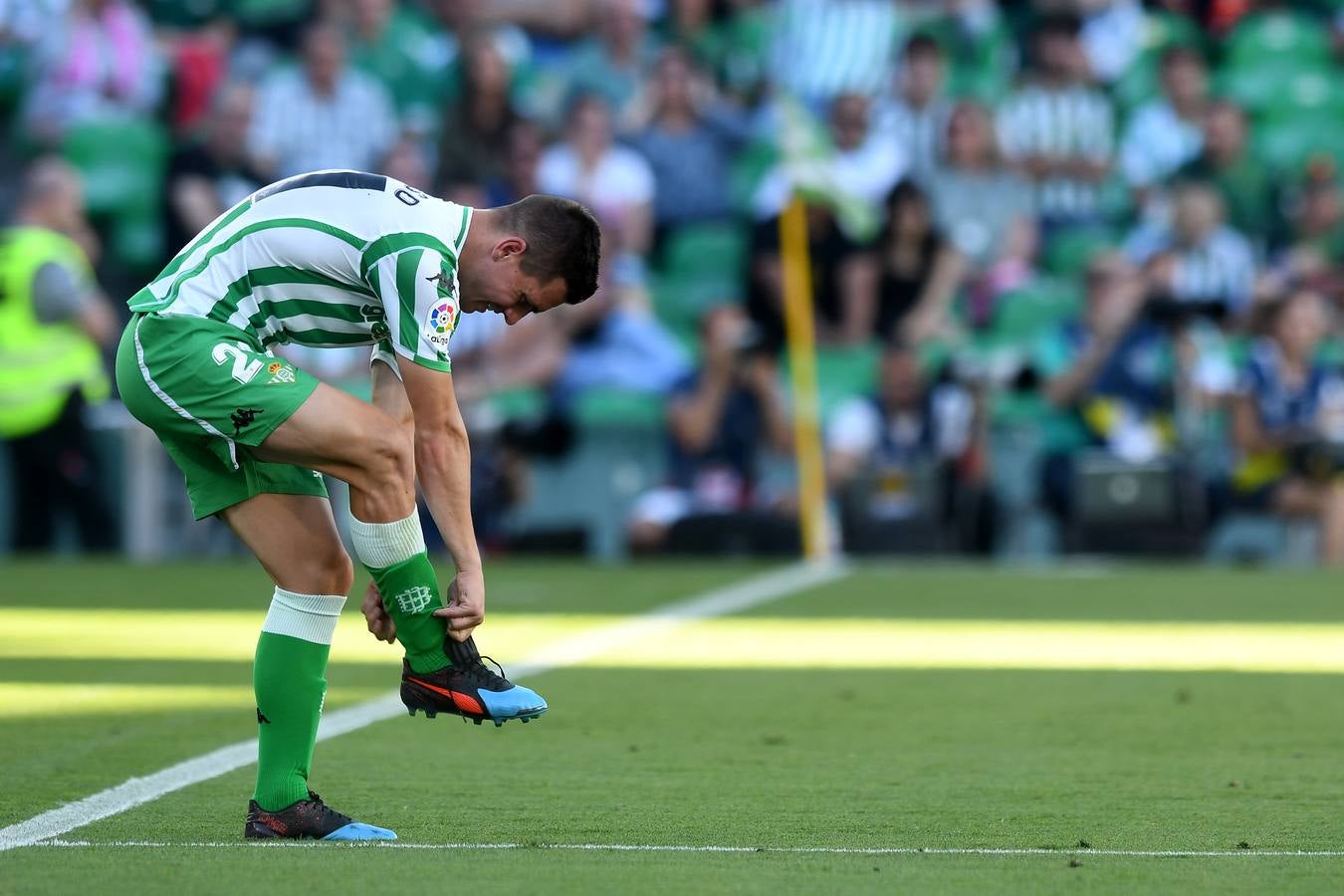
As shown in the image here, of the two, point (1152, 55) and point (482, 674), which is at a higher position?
point (1152, 55)

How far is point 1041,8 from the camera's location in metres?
19.4

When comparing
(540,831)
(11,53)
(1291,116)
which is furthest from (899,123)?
(540,831)

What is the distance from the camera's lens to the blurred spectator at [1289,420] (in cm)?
1562

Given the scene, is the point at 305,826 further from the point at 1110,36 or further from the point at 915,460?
the point at 1110,36

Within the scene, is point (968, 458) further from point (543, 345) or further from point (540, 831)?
point (540, 831)

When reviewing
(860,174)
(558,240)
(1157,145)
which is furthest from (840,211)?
(558,240)

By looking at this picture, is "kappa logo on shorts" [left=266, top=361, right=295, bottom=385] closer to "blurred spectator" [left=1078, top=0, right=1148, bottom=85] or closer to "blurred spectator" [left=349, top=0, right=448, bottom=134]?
"blurred spectator" [left=349, top=0, right=448, bottom=134]

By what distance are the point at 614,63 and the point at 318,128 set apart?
273 cm

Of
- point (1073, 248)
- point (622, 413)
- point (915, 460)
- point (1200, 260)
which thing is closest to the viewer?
point (915, 460)

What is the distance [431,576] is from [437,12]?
1530 cm

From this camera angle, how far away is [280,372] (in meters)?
5.09

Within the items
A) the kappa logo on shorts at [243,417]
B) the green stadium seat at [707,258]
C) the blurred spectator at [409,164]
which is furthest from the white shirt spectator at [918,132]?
the kappa logo on shorts at [243,417]

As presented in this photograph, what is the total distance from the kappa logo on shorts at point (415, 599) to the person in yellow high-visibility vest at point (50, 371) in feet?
36.4

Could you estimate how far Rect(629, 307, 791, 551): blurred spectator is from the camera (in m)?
16.4
